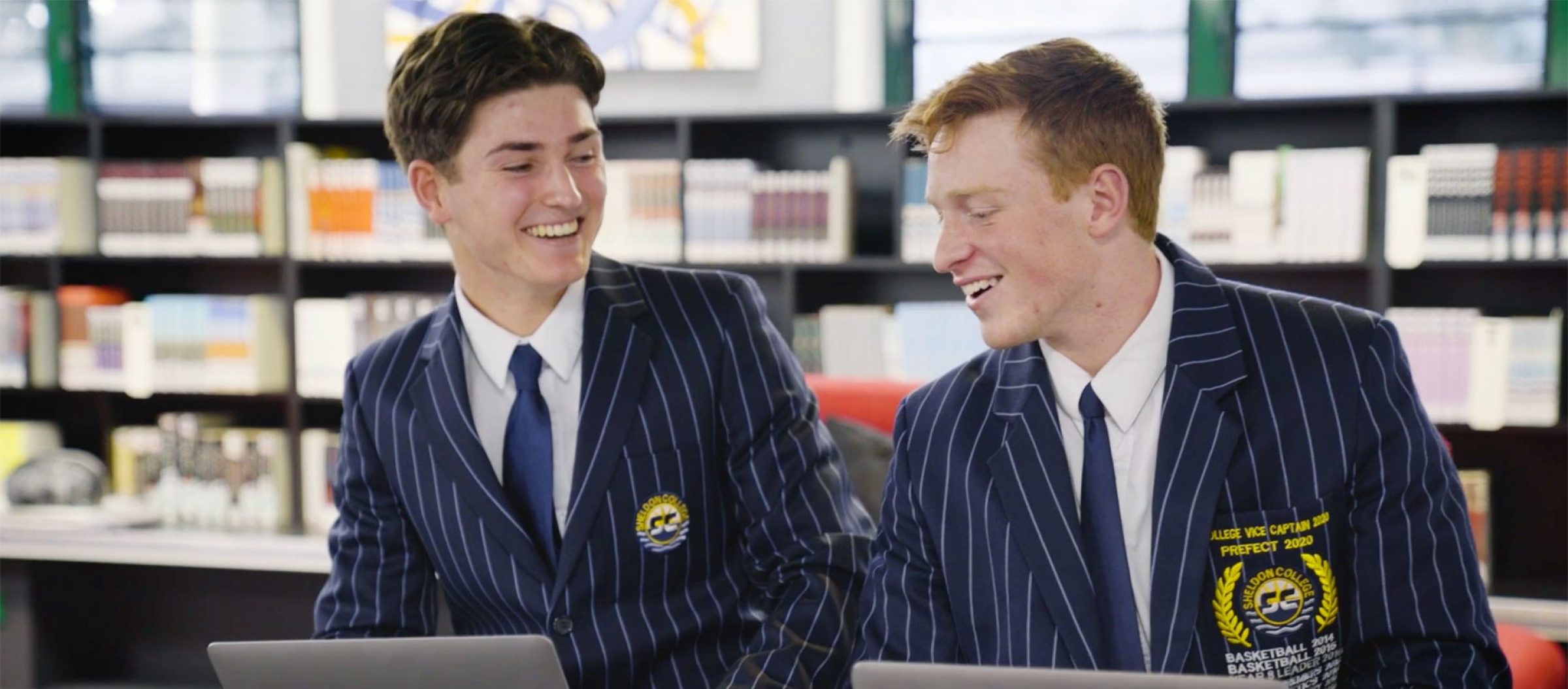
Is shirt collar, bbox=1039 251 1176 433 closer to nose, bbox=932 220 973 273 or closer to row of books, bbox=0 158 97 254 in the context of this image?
nose, bbox=932 220 973 273

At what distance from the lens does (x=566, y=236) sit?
1.70 m

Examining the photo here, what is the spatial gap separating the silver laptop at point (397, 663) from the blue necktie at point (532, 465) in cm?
46

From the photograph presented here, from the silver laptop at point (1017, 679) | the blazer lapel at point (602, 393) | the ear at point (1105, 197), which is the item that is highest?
the ear at point (1105, 197)

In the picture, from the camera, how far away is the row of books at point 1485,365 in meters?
3.49

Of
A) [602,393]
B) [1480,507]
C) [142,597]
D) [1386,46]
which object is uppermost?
[1386,46]

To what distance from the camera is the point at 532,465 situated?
1.67 metres

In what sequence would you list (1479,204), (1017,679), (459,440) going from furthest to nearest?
1. (1479,204)
2. (459,440)
3. (1017,679)

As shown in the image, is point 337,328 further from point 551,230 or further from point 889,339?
point 551,230

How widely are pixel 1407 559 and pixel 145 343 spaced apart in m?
3.98

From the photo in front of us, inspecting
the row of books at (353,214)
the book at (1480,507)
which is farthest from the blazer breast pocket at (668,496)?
the row of books at (353,214)

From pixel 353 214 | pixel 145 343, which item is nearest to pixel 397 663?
pixel 353 214

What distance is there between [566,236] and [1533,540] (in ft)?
10.2

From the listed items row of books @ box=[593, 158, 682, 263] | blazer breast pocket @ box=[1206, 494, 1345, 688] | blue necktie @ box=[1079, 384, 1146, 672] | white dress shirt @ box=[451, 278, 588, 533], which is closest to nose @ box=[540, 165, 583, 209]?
white dress shirt @ box=[451, 278, 588, 533]

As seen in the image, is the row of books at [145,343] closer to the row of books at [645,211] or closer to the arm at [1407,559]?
the row of books at [645,211]
